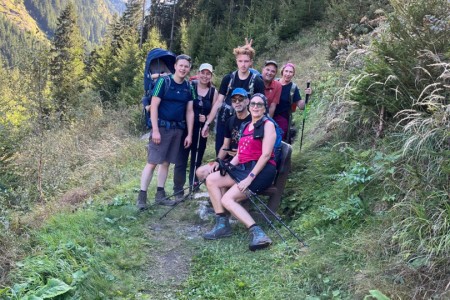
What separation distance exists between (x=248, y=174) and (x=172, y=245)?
140cm

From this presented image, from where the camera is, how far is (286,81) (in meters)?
6.25

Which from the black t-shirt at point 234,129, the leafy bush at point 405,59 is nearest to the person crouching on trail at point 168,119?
the black t-shirt at point 234,129

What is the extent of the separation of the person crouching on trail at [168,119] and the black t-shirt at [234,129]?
87cm

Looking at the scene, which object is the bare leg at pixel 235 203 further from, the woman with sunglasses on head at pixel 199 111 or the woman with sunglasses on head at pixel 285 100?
the woman with sunglasses on head at pixel 285 100

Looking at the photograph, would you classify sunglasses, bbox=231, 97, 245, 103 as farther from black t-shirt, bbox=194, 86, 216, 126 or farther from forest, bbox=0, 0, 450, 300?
forest, bbox=0, 0, 450, 300

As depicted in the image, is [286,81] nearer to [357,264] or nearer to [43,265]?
[357,264]

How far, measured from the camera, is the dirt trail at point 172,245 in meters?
4.06

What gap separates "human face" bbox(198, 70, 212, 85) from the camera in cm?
618

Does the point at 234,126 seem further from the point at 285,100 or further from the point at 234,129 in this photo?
the point at 285,100

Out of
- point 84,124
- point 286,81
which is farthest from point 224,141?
point 84,124

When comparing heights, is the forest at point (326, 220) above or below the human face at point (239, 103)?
below

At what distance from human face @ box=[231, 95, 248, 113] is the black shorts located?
2.68 ft

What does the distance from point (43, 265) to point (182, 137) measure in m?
3.27

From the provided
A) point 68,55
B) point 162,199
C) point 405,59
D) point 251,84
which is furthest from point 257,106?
point 68,55
